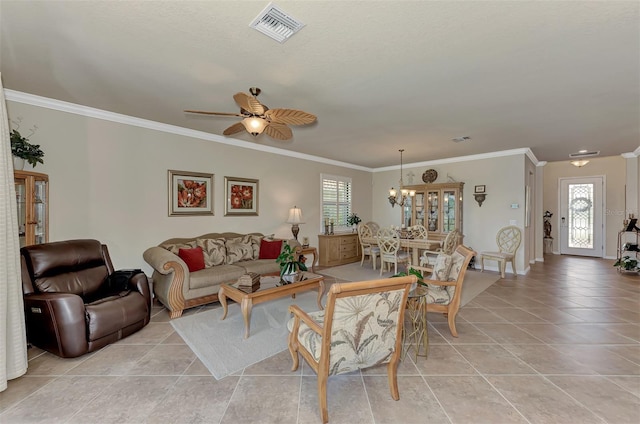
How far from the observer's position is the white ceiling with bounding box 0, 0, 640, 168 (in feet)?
5.96

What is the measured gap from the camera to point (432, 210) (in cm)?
660

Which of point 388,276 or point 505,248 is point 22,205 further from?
point 505,248

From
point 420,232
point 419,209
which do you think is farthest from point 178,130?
point 419,209

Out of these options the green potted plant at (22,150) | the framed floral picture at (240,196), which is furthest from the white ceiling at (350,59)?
the framed floral picture at (240,196)

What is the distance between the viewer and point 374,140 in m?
4.97

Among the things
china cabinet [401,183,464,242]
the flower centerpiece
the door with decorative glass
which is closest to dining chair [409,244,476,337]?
china cabinet [401,183,464,242]

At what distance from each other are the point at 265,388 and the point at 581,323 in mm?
3616

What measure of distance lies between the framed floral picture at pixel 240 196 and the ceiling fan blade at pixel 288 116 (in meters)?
2.60

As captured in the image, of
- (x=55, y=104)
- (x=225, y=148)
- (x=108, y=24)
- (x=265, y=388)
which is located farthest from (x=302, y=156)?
(x=265, y=388)

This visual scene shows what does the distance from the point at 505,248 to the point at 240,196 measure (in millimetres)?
5623

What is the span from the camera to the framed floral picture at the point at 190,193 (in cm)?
433

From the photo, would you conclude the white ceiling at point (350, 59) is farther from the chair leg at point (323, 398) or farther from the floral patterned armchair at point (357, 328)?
the chair leg at point (323, 398)

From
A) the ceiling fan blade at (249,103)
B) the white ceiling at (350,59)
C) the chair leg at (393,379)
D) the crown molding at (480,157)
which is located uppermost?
the white ceiling at (350,59)

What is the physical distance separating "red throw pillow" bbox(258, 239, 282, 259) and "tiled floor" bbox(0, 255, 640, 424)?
1952 millimetres
